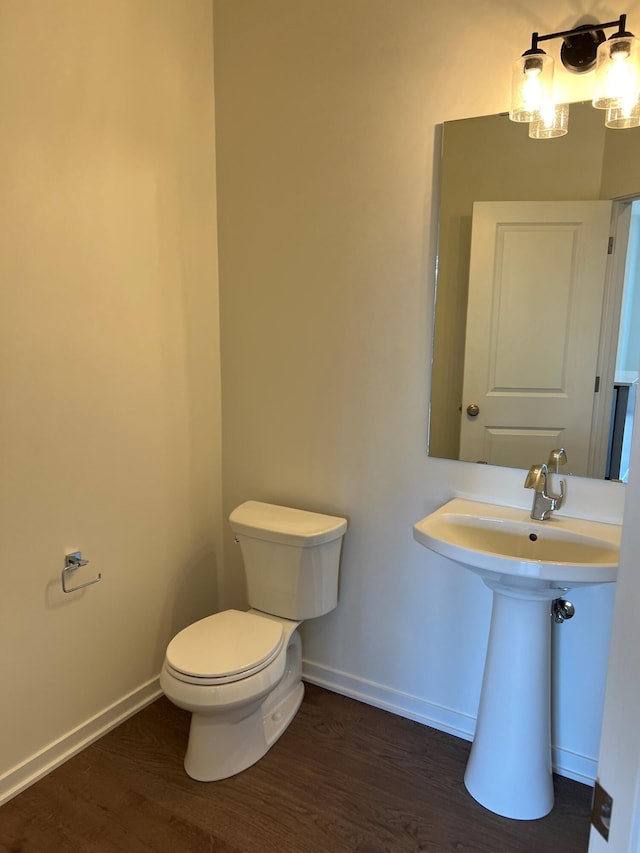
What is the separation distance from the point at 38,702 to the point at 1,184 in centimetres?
162

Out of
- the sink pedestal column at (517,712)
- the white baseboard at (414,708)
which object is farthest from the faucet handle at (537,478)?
the white baseboard at (414,708)

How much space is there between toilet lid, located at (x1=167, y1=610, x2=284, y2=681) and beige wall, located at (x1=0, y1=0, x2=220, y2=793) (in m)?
0.38

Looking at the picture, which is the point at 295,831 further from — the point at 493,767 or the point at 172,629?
the point at 172,629

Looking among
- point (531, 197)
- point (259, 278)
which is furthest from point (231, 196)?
point (531, 197)

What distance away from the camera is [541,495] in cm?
183

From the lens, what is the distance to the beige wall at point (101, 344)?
1763 millimetres

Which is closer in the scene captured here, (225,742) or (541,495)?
(541,495)

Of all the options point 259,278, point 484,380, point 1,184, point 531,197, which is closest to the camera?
point 1,184

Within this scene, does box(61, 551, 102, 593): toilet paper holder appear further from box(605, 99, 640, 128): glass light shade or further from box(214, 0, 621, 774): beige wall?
box(605, 99, 640, 128): glass light shade

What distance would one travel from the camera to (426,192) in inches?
78.2

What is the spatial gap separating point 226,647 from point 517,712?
939mm

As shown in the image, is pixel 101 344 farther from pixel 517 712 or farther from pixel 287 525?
pixel 517 712

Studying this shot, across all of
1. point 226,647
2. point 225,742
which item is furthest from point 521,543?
point 225,742

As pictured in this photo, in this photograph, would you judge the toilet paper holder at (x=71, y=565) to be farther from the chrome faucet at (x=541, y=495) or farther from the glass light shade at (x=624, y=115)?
the glass light shade at (x=624, y=115)
